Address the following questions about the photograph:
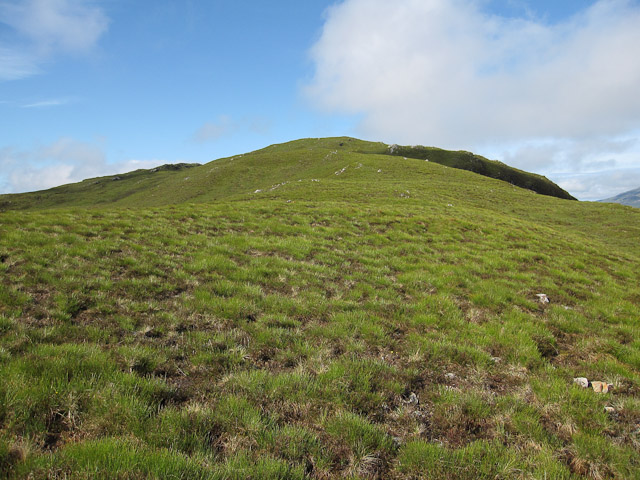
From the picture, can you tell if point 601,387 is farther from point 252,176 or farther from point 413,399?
point 252,176

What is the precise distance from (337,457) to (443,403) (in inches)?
106

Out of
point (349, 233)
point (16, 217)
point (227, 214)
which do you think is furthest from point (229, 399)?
point (227, 214)

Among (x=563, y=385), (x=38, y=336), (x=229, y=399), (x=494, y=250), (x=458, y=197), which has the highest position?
(x=458, y=197)

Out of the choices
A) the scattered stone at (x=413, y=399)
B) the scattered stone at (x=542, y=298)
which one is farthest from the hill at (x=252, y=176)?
the scattered stone at (x=413, y=399)

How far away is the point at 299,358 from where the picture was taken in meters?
7.21

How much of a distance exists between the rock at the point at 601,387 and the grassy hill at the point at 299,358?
1.13 feet

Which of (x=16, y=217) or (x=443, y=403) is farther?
(x=16, y=217)

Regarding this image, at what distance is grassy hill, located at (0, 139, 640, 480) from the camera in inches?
175

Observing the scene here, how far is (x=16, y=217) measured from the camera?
16.5m

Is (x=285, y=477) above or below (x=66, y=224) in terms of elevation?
below

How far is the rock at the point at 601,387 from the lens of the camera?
6.90 metres

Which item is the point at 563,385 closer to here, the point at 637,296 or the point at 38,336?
the point at 38,336

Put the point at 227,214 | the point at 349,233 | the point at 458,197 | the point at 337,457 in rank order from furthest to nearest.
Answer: the point at 458,197 → the point at 227,214 → the point at 349,233 → the point at 337,457

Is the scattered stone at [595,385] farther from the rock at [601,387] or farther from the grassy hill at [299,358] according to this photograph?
the grassy hill at [299,358]
